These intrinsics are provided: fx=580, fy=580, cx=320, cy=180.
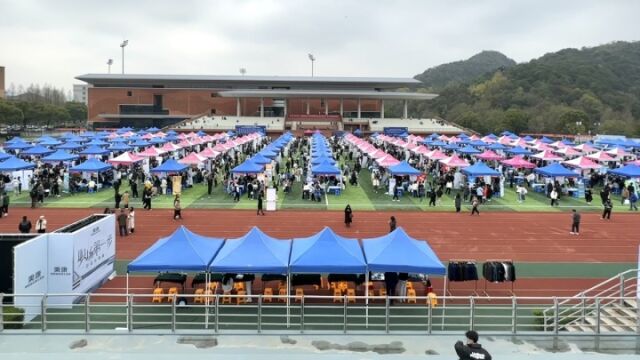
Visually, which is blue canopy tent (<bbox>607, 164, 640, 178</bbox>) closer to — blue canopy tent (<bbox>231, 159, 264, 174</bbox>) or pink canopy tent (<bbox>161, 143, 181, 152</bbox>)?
blue canopy tent (<bbox>231, 159, 264, 174</bbox>)

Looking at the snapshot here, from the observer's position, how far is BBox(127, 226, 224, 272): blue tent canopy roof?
42.3ft

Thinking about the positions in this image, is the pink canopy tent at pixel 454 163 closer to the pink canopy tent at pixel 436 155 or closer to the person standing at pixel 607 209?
the pink canopy tent at pixel 436 155

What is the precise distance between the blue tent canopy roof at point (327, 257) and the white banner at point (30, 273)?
5.39 meters

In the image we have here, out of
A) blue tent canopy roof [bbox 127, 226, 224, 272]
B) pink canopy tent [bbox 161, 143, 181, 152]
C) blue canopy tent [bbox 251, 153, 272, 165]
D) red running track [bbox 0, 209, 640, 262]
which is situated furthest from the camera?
pink canopy tent [bbox 161, 143, 181, 152]

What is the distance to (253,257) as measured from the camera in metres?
13.1

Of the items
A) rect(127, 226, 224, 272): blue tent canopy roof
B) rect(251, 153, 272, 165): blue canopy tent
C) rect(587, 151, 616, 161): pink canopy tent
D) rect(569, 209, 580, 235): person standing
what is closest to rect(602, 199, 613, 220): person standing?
rect(569, 209, 580, 235): person standing

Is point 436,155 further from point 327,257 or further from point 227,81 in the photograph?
point 227,81

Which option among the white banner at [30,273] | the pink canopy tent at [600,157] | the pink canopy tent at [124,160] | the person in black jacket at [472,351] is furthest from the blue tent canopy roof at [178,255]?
the pink canopy tent at [600,157]

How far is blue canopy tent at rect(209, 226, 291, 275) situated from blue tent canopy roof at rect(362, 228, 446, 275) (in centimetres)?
203

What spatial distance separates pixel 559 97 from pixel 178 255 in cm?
10524

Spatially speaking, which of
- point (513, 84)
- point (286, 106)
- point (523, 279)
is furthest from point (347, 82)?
point (523, 279)

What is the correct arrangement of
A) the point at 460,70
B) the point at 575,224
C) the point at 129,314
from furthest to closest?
the point at 460,70 < the point at 575,224 < the point at 129,314

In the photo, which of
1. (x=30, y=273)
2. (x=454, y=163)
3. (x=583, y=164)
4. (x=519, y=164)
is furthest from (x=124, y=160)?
(x=583, y=164)

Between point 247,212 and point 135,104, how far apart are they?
8569cm
